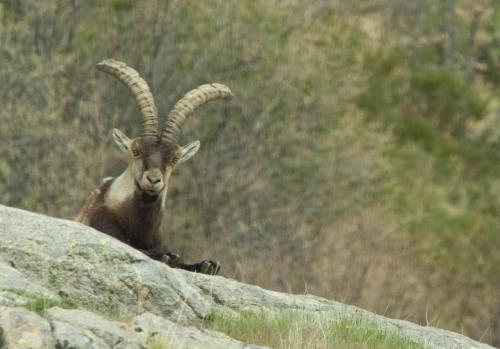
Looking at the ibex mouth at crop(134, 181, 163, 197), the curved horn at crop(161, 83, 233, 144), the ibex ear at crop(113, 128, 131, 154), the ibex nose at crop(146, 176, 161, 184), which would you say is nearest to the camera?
the ibex nose at crop(146, 176, 161, 184)

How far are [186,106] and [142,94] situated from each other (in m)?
0.53

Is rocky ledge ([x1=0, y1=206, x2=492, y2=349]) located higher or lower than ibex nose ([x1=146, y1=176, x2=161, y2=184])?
lower

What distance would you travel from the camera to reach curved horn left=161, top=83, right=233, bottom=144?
1313cm

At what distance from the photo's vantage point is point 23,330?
6727 mm

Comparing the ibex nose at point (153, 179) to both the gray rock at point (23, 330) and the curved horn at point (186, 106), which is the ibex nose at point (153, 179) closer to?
the curved horn at point (186, 106)

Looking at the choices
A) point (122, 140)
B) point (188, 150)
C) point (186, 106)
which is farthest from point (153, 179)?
point (186, 106)

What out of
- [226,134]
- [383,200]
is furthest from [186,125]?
[383,200]

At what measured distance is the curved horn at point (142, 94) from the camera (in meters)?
13.0

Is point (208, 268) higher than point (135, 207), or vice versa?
point (135, 207)

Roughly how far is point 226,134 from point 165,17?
3.02 metres

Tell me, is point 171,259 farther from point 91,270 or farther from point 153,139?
point 91,270

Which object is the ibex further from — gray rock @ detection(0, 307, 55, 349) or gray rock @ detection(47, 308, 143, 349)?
gray rock @ detection(0, 307, 55, 349)

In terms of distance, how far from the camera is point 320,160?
1174 inches

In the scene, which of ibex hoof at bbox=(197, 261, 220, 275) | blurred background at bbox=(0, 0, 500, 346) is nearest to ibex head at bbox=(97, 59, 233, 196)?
ibex hoof at bbox=(197, 261, 220, 275)
